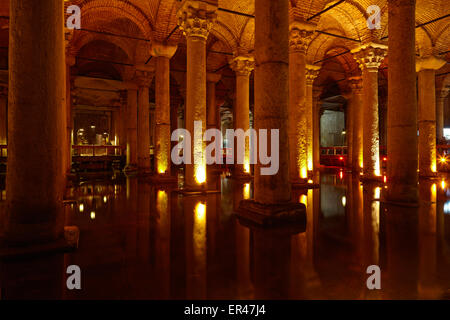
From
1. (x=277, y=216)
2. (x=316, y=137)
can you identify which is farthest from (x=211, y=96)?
(x=277, y=216)

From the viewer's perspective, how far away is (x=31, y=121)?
3.37 m

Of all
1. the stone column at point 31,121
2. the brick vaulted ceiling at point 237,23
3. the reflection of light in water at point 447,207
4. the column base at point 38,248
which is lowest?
the reflection of light in water at point 447,207

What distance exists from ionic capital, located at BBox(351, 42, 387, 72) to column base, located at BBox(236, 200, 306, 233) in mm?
8817

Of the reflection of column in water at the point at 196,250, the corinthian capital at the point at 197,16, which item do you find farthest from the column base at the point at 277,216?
the corinthian capital at the point at 197,16

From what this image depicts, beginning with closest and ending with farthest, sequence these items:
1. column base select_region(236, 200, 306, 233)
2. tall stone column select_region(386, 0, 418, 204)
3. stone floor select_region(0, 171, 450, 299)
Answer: stone floor select_region(0, 171, 450, 299) < column base select_region(236, 200, 306, 233) < tall stone column select_region(386, 0, 418, 204)

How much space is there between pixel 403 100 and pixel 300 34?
412 centimetres

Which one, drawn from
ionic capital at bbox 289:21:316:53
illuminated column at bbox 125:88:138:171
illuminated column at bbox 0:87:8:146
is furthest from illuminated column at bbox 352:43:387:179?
illuminated column at bbox 0:87:8:146

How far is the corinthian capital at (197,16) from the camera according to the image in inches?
309

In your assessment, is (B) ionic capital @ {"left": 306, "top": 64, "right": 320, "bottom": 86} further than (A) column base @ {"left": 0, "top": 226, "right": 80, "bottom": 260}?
Yes

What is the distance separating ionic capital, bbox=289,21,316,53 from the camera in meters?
8.94

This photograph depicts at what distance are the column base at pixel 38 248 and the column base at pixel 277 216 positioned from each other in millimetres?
2710

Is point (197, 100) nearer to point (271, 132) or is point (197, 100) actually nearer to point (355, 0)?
point (271, 132)

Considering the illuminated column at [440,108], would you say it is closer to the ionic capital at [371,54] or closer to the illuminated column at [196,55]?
the ionic capital at [371,54]

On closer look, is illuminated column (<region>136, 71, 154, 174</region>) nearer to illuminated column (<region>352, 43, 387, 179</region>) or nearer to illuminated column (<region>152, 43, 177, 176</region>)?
illuminated column (<region>152, 43, 177, 176</region>)
